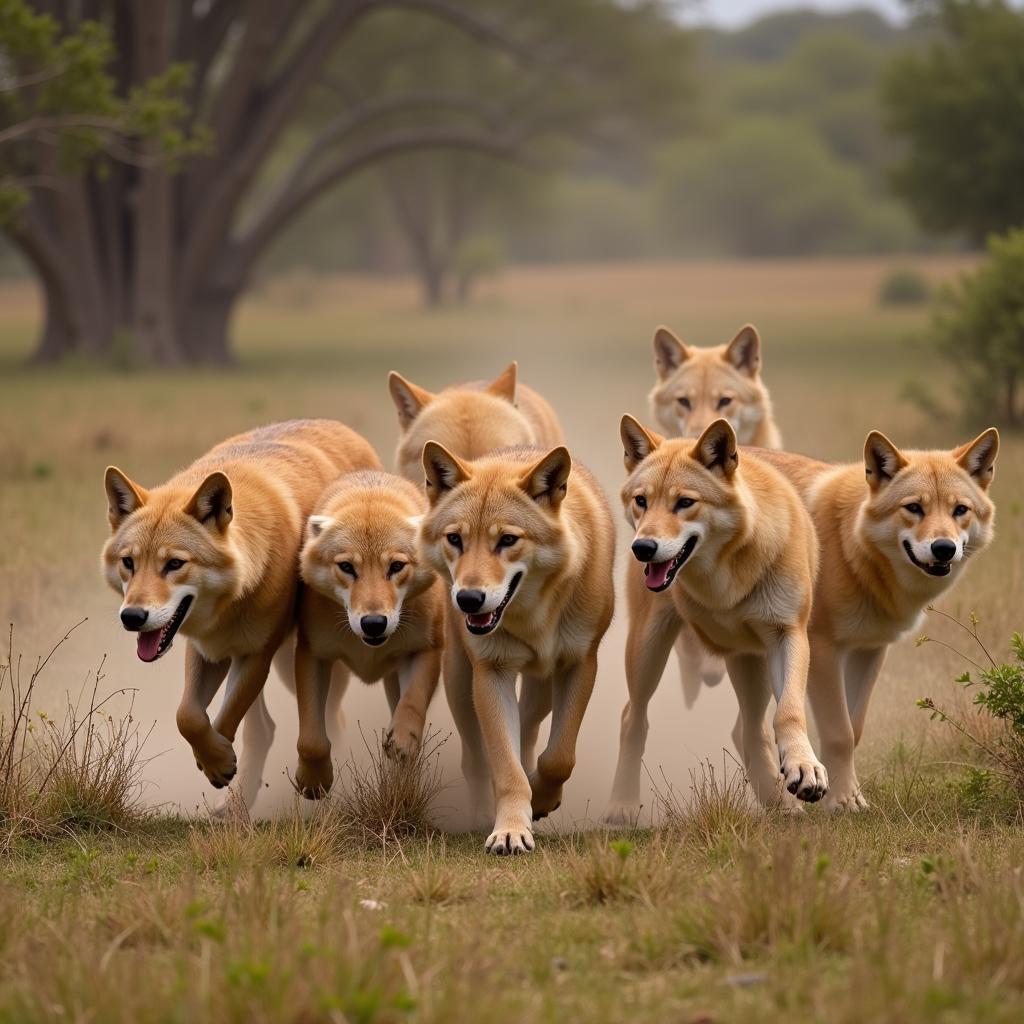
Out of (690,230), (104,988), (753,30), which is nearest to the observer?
(104,988)

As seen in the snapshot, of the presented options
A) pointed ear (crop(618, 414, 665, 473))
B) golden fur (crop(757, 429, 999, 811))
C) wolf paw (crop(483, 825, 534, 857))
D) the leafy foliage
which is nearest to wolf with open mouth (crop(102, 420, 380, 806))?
wolf paw (crop(483, 825, 534, 857))

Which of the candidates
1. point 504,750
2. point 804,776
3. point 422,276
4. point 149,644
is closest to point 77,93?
point 149,644

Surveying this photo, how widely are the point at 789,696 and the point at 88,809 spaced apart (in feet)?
10.8

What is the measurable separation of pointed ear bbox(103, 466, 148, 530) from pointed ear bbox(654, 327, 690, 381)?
538 cm

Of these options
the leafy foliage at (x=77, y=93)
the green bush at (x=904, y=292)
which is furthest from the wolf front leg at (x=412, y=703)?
the green bush at (x=904, y=292)

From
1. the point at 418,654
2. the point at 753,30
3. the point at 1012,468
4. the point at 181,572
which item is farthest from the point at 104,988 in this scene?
the point at 753,30

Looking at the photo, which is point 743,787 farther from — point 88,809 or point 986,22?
point 986,22

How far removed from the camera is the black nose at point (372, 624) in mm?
6477

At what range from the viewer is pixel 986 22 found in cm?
2995

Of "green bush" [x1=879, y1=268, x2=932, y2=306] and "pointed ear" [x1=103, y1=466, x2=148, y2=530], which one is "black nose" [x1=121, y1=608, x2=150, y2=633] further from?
"green bush" [x1=879, y1=268, x2=932, y2=306]

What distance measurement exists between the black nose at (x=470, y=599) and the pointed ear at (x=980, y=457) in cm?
257

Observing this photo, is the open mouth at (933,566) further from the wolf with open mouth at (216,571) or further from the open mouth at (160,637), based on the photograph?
the open mouth at (160,637)

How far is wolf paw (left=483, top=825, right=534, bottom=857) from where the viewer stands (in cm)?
630

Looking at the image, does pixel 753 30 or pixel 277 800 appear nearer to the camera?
pixel 277 800
